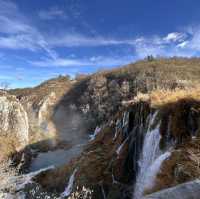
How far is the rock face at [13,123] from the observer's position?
35634 millimetres

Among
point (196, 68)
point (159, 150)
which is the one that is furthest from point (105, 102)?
point (159, 150)

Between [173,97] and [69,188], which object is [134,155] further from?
[69,188]

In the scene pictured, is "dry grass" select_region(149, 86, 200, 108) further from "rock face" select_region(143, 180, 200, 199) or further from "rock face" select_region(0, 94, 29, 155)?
"rock face" select_region(0, 94, 29, 155)

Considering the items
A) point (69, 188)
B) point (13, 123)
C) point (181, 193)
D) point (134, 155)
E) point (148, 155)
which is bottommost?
point (69, 188)

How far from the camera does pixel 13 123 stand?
121ft

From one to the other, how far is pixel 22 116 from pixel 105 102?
29.9 meters

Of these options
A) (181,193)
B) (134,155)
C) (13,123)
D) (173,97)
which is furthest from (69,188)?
(13,123)

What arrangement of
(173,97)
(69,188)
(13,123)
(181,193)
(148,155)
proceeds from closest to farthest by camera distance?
1. (181,193)
2. (148,155)
3. (173,97)
4. (69,188)
5. (13,123)

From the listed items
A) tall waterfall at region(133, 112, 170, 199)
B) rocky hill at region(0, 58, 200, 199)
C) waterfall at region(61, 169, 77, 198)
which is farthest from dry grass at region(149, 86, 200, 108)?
waterfall at region(61, 169, 77, 198)

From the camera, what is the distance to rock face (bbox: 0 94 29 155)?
35.6 metres

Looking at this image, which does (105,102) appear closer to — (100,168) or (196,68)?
(196,68)

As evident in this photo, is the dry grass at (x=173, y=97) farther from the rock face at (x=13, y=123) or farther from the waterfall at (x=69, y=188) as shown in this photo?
the rock face at (x=13, y=123)

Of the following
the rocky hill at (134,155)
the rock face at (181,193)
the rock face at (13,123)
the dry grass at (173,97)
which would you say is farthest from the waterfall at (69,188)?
the rock face at (13,123)

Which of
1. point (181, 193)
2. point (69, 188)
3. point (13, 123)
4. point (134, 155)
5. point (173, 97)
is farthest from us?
point (13, 123)
